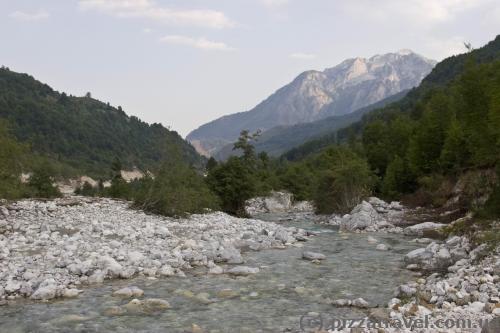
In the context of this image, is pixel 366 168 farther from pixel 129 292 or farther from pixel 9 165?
pixel 129 292

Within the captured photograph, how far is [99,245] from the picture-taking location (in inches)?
673

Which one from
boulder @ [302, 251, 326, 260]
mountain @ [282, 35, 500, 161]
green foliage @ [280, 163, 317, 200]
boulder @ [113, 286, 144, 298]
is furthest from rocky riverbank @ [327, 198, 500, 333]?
mountain @ [282, 35, 500, 161]

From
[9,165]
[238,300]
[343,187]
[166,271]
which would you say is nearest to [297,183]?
[343,187]

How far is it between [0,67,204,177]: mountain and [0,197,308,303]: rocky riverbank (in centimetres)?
11248

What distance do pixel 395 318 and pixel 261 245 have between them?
12189 millimetres

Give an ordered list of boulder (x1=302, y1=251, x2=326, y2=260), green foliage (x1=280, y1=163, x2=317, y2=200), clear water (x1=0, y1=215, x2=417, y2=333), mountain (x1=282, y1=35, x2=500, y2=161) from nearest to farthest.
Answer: clear water (x1=0, y1=215, x2=417, y2=333) < boulder (x1=302, y1=251, x2=326, y2=260) < green foliage (x1=280, y1=163, x2=317, y2=200) < mountain (x1=282, y1=35, x2=500, y2=161)

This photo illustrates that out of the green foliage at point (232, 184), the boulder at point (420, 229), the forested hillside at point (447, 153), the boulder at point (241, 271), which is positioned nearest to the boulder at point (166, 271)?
the boulder at point (241, 271)

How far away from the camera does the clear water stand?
400 inches

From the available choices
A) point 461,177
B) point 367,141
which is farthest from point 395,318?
point 367,141

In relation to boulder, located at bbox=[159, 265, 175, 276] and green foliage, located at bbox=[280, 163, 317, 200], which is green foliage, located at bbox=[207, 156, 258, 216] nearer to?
boulder, located at bbox=[159, 265, 175, 276]

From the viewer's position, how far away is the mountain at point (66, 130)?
148 meters

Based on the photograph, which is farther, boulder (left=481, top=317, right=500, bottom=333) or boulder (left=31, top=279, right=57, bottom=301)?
boulder (left=31, top=279, right=57, bottom=301)

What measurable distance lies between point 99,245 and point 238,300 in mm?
7082

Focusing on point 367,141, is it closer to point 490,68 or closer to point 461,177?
point 490,68
